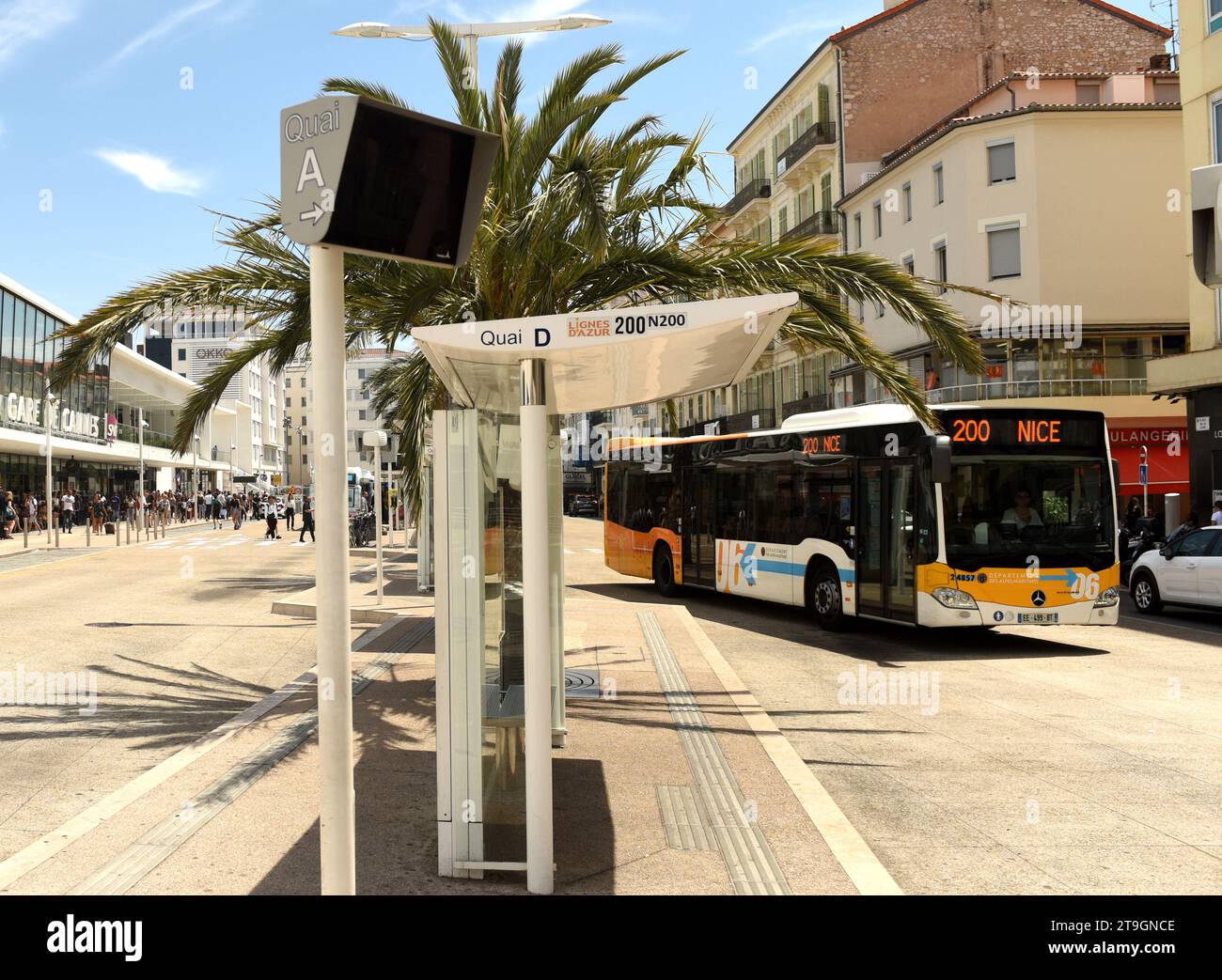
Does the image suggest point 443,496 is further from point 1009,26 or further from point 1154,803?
point 1009,26

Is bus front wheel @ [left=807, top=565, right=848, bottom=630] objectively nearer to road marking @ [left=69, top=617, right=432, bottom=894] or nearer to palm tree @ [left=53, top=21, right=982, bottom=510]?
palm tree @ [left=53, top=21, right=982, bottom=510]

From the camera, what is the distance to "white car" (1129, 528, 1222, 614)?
1703cm

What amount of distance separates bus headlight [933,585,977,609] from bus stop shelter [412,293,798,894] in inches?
339

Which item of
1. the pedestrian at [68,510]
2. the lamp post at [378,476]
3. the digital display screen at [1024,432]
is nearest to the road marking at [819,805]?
the digital display screen at [1024,432]

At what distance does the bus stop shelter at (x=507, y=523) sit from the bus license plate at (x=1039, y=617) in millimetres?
9040

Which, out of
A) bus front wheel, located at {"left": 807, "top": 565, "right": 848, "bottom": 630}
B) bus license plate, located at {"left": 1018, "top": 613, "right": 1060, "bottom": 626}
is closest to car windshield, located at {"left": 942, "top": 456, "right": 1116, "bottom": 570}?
bus license plate, located at {"left": 1018, "top": 613, "right": 1060, "bottom": 626}

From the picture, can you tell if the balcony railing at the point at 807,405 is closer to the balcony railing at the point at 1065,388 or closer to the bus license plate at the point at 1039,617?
the balcony railing at the point at 1065,388

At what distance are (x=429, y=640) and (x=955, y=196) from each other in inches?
1234

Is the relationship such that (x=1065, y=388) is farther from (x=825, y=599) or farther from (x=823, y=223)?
(x=825, y=599)

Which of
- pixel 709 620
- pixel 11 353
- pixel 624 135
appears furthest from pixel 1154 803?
pixel 11 353

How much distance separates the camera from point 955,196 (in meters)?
39.0

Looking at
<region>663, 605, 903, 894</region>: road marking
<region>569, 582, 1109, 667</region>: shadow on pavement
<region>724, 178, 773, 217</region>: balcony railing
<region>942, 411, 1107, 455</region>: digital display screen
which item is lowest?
<region>569, 582, 1109, 667</region>: shadow on pavement

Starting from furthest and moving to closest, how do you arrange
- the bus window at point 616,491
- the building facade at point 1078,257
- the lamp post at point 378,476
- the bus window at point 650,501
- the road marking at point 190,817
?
the building facade at point 1078,257
the bus window at point 616,491
the bus window at point 650,501
the lamp post at point 378,476
the road marking at point 190,817

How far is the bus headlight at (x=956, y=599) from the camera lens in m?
13.5
